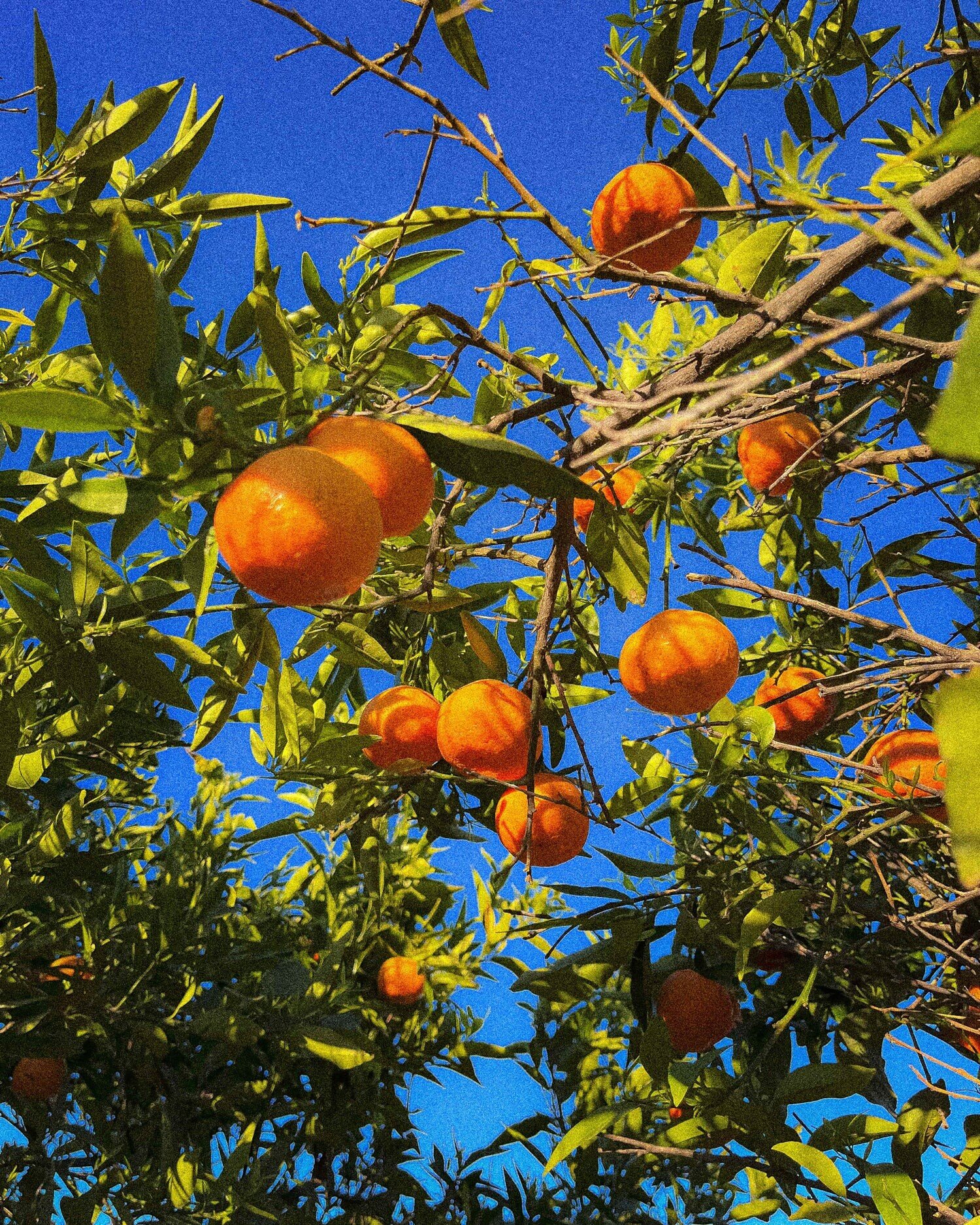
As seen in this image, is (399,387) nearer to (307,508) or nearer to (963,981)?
(307,508)

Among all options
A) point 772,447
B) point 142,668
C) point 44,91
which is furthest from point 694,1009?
point 44,91

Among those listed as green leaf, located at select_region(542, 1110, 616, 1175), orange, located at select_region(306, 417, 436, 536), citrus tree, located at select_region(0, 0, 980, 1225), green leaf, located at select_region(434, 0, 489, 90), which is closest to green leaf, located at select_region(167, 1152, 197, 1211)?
citrus tree, located at select_region(0, 0, 980, 1225)

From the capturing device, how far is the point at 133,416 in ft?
3.00

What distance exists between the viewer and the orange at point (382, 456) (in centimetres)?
92

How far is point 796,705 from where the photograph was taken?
200 cm

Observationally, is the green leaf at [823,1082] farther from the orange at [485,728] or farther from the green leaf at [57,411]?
the green leaf at [57,411]

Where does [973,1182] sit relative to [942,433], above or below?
above

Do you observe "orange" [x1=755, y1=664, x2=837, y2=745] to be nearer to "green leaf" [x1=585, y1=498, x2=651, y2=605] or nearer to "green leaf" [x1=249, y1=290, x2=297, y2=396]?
"green leaf" [x1=585, y1=498, x2=651, y2=605]

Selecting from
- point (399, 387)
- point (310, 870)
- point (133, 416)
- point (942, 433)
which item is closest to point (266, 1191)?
point (310, 870)

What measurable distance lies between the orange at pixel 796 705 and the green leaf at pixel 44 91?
4.90 feet

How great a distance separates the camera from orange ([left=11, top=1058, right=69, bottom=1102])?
2.82m

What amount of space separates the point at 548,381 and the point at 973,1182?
1.59 metres

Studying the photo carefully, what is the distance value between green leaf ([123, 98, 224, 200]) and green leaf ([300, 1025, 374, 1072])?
168cm

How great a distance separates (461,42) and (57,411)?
65cm
